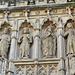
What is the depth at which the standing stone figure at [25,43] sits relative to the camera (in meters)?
10.6

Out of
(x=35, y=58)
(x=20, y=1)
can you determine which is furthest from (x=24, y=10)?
(x=35, y=58)

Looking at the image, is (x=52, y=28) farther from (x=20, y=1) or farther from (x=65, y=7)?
(x=20, y=1)

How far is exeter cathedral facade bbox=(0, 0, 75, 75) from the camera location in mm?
10180

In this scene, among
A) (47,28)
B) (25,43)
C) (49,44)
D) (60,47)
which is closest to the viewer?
(60,47)

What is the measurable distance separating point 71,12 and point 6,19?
2491 millimetres

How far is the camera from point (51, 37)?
1091 centimetres

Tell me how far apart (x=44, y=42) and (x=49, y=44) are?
0.69ft

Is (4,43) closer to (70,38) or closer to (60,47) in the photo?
(60,47)

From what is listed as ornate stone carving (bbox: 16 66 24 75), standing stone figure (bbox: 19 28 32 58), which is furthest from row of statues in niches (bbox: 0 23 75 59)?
ornate stone carving (bbox: 16 66 24 75)

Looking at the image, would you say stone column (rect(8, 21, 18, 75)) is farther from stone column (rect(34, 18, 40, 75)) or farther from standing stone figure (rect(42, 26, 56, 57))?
standing stone figure (rect(42, 26, 56, 57))

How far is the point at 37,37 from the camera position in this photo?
35.6 ft

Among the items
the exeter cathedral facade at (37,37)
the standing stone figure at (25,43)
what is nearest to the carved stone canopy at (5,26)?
the exeter cathedral facade at (37,37)

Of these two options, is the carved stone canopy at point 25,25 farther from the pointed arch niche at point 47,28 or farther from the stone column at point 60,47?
the stone column at point 60,47

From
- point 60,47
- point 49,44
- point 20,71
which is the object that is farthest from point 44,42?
point 20,71
